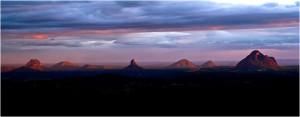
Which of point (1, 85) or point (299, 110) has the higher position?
point (1, 85)

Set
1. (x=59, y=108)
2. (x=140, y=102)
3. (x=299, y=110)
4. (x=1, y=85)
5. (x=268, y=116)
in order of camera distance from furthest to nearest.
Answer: (x=1, y=85) < (x=140, y=102) < (x=59, y=108) < (x=299, y=110) < (x=268, y=116)

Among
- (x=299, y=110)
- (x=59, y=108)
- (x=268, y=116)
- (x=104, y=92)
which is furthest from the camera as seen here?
(x=104, y=92)

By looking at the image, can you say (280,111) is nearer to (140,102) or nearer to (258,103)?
(258,103)

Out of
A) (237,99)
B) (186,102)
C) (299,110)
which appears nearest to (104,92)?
(186,102)

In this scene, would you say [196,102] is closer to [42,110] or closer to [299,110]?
[299,110]

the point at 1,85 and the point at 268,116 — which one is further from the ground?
the point at 1,85

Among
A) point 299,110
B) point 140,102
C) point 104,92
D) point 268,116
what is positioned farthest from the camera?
point 104,92

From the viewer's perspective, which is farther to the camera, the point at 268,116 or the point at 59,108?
the point at 59,108

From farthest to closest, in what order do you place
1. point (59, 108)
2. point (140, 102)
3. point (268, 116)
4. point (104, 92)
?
point (104, 92)
point (140, 102)
point (59, 108)
point (268, 116)

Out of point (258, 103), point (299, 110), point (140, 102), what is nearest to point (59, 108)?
point (140, 102)
